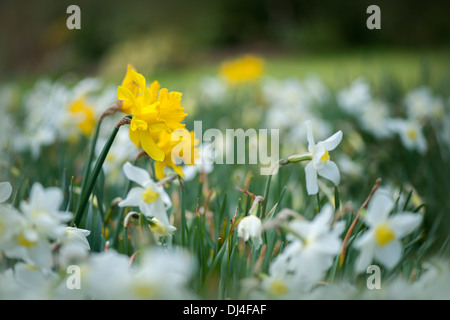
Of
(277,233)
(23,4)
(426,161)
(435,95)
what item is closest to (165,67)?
(23,4)

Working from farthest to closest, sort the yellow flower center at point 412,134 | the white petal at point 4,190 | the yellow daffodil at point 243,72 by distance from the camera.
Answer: the yellow daffodil at point 243,72, the yellow flower center at point 412,134, the white petal at point 4,190

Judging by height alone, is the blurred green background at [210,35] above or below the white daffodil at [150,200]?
above

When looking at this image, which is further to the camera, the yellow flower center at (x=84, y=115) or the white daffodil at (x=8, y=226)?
the yellow flower center at (x=84, y=115)

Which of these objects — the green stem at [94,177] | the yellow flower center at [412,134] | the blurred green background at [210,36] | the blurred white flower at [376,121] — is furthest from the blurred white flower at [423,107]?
the blurred green background at [210,36]

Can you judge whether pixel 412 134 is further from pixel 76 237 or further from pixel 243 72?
pixel 243 72

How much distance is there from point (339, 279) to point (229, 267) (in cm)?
17

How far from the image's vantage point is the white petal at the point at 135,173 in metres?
0.72

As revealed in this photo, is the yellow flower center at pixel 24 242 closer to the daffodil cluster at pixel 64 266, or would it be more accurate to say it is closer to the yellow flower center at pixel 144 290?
the daffodil cluster at pixel 64 266

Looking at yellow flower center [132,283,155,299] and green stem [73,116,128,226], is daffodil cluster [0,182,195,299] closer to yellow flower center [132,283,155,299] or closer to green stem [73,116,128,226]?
yellow flower center [132,283,155,299]

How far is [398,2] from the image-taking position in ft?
19.8

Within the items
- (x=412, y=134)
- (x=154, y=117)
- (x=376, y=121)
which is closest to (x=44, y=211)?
(x=154, y=117)

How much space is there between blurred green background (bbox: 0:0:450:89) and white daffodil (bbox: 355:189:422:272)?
425 cm

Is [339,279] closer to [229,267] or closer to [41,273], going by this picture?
[229,267]

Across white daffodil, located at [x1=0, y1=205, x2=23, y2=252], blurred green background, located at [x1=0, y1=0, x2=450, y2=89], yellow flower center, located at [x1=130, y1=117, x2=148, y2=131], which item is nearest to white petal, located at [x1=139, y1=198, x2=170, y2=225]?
yellow flower center, located at [x1=130, y1=117, x2=148, y2=131]
